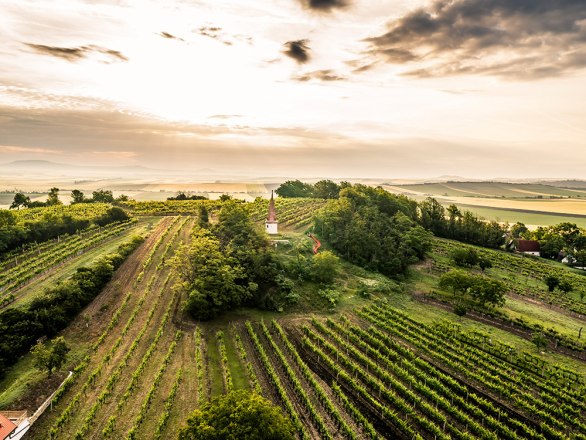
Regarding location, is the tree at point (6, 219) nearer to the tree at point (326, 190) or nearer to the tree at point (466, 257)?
the tree at point (466, 257)

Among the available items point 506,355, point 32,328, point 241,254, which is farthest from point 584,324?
point 32,328

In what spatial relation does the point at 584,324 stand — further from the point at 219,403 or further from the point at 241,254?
the point at 219,403

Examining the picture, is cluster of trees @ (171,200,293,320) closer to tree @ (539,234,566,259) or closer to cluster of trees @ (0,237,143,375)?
cluster of trees @ (0,237,143,375)

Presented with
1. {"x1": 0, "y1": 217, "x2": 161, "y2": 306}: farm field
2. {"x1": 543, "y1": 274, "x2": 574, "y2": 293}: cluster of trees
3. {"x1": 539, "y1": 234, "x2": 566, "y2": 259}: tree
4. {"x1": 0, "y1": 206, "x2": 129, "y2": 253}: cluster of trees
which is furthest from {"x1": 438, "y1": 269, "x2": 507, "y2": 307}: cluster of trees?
{"x1": 0, "y1": 206, "x2": 129, "y2": 253}: cluster of trees

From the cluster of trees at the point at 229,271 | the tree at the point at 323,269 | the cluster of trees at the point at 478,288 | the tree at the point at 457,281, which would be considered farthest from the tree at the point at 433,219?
the cluster of trees at the point at 229,271

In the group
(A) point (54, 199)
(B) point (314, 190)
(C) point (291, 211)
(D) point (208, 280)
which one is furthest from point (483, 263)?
(A) point (54, 199)
